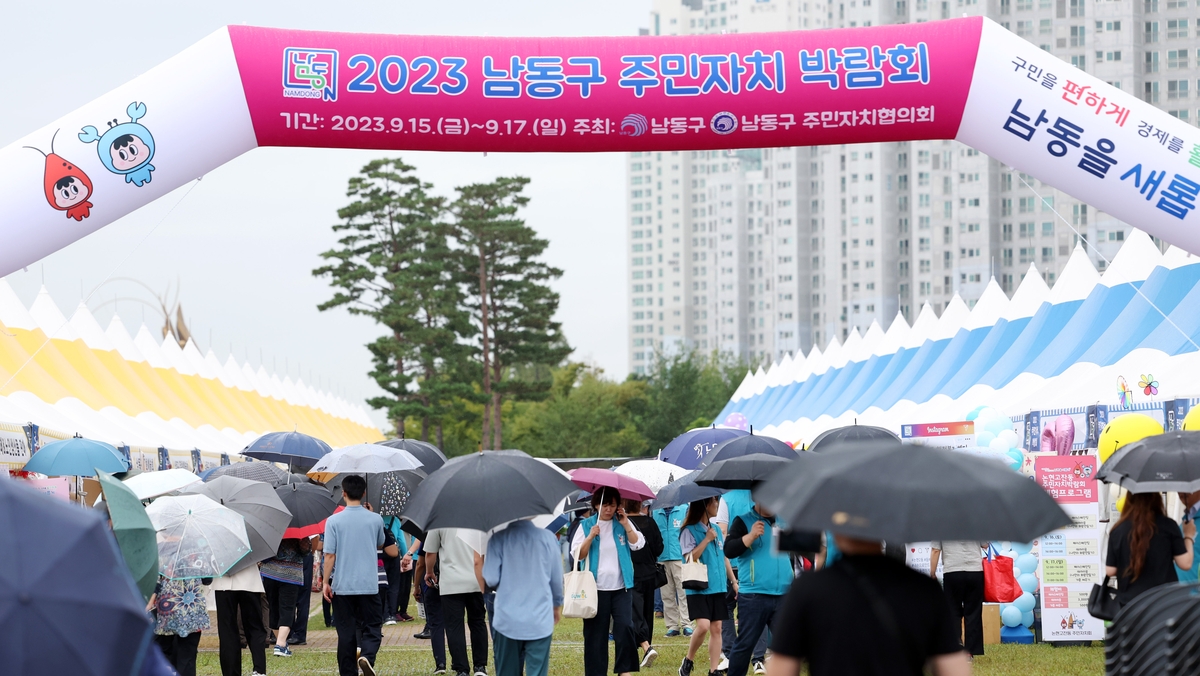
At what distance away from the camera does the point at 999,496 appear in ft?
13.6

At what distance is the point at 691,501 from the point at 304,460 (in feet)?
37.6

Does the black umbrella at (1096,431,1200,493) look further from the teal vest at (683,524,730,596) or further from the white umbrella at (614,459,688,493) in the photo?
the white umbrella at (614,459,688,493)

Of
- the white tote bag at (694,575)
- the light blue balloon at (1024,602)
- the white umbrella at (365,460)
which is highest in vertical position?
the white umbrella at (365,460)

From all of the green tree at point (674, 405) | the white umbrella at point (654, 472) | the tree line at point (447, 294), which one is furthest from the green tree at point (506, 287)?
the white umbrella at point (654, 472)

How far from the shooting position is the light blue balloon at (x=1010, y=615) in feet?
45.3

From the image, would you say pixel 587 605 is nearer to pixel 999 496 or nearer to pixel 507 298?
pixel 999 496

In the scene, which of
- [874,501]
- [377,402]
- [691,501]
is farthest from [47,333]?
[377,402]

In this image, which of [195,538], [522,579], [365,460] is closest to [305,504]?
[365,460]

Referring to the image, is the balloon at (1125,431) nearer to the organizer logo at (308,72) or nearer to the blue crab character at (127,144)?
the organizer logo at (308,72)

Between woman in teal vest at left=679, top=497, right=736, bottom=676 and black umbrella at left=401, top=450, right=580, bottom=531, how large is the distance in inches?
122

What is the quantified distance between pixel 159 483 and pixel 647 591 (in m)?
4.82

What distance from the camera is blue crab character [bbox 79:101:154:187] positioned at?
10.9m

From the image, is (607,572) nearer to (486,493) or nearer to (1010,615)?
(486,493)

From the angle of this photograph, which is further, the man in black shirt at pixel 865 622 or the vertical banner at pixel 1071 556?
the vertical banner at pixel 1071 556
